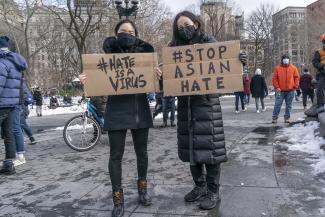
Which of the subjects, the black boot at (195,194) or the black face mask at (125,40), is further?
the black boot at (195,194)

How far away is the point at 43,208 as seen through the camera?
470 centimetres

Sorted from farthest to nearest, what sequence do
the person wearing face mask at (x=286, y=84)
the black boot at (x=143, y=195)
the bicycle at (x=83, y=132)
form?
the person wearing face mask at (x=286, y=84), the bicycle at (x=83, y=132), the black boot at (x=143, y=195)

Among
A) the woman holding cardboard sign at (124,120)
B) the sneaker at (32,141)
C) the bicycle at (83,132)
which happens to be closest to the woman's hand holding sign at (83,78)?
the woman holding cardboard sign at (124,120)

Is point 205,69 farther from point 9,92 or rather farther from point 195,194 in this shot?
point 9,92

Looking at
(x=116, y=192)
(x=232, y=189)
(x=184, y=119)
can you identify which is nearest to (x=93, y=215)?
(x=116, y=192)

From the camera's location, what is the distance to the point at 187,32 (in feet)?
14.2

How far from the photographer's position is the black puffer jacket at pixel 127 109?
432cm

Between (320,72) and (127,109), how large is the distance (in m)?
5.76

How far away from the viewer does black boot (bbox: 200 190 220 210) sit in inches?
172

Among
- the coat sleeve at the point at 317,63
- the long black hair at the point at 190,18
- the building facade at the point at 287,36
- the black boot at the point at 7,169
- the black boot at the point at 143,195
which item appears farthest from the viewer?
the building facade at the point at 287,36

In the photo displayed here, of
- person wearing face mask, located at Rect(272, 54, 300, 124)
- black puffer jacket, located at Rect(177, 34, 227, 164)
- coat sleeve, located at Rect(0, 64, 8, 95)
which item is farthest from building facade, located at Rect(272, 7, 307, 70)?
black puffer jacket, located at Rect(177, 34, 227, 164)

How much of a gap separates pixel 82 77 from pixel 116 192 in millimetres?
1266

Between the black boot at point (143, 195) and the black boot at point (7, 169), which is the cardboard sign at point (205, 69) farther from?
the black boot at point (7, 169)

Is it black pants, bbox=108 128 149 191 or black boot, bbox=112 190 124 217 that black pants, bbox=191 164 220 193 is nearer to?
black pants, bbox=108 128 149 191
